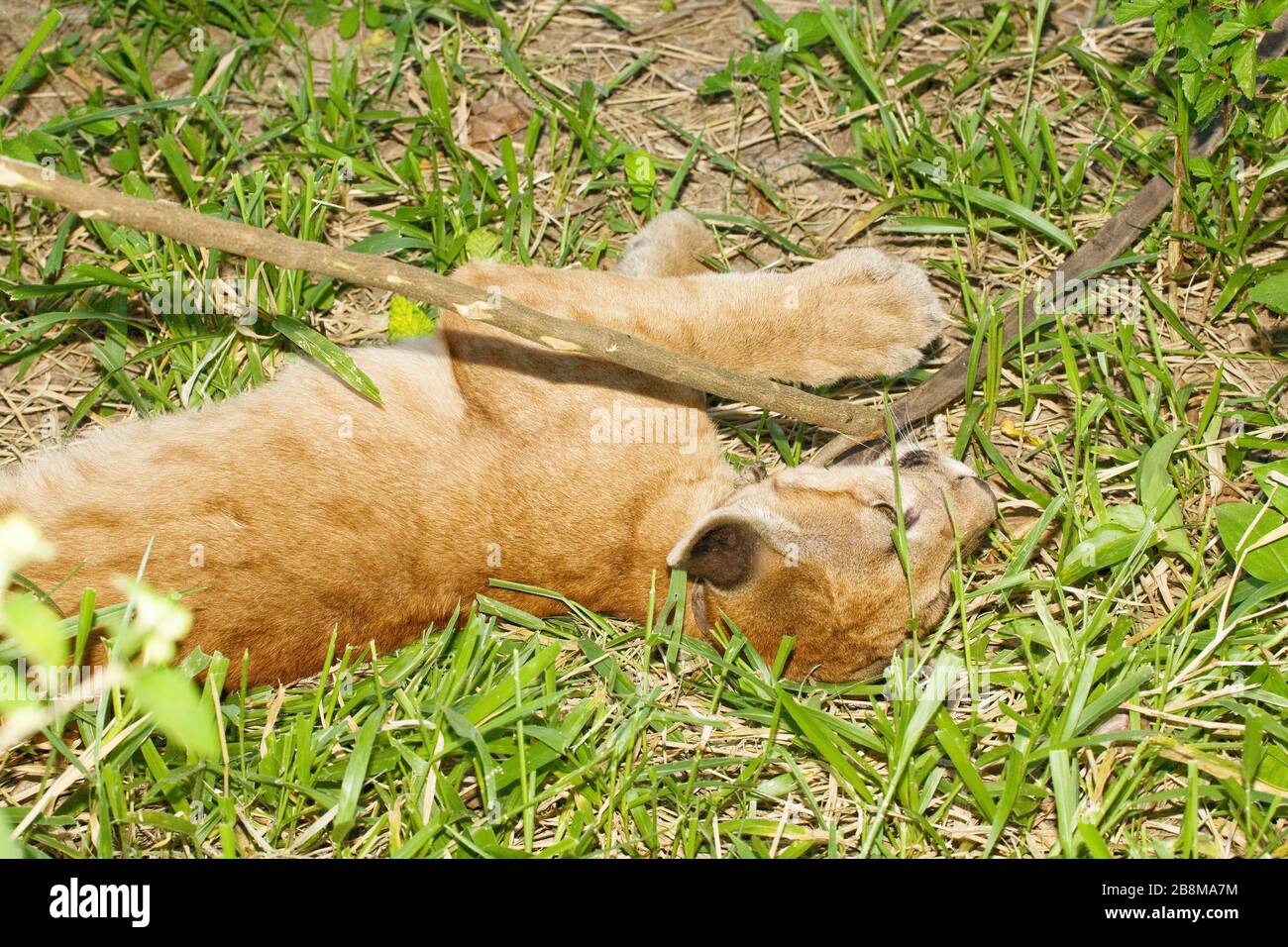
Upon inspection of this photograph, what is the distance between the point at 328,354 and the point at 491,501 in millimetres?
964

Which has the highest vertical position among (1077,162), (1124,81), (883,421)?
(1124,81)

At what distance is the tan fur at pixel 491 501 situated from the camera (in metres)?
4.03

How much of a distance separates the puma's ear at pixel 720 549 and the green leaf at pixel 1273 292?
234 centimetres

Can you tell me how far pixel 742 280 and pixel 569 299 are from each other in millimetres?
875

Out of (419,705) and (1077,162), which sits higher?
(1077,162)

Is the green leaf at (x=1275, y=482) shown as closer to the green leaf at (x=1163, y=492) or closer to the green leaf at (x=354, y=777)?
the green leaf at (x=1163, y=492)

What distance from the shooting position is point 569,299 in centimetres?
454

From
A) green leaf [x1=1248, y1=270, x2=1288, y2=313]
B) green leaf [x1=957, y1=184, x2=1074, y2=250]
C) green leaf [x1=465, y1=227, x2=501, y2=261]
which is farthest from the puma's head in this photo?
green leaf [x1=465, y1=227, x2=501, y2=261]

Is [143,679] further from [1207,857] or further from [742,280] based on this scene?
[742,280]

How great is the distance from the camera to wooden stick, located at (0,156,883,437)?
302 cm

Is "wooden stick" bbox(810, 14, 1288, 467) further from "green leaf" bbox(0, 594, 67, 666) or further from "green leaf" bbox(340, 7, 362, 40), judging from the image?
"green leaf" bbox(0, 594, 67, 666)

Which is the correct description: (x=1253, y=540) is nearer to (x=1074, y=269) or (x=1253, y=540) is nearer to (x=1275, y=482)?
(x=1275, y=482)

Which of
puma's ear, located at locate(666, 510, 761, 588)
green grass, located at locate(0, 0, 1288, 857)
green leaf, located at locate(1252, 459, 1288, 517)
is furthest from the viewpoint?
green leaf, located at locate(1252, 459, 1288, 517)
